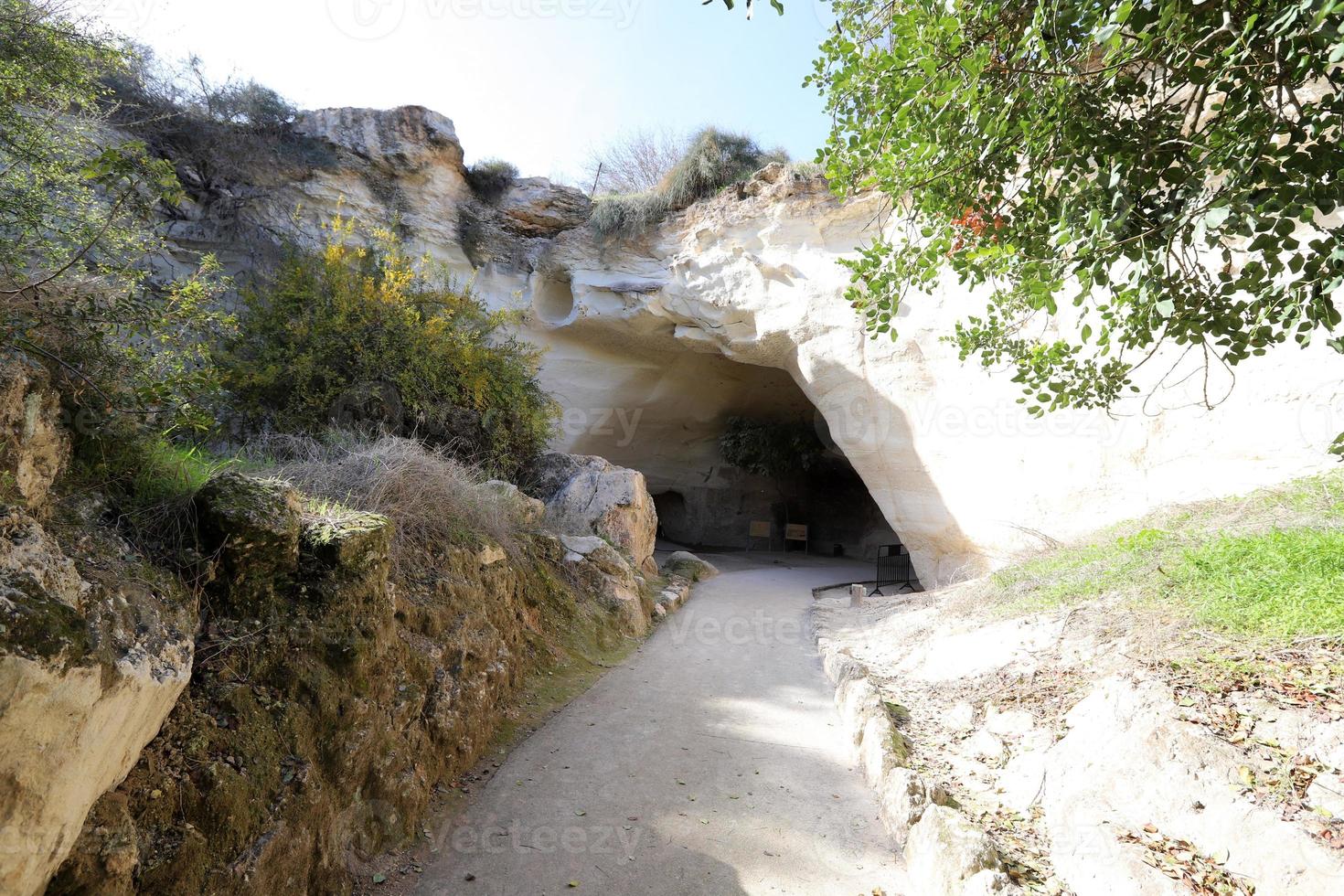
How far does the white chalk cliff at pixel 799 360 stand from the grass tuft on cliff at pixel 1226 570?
41.4 inches

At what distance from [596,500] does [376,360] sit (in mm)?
3366

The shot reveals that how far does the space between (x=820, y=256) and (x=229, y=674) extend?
10.3 m

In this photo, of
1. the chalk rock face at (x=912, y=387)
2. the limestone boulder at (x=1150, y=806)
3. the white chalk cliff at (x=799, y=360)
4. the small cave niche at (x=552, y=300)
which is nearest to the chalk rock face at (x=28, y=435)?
the limestone boulder at (x=1150, y=806)

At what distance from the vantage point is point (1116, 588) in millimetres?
4598

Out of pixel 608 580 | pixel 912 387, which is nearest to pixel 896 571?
pixel 912 387

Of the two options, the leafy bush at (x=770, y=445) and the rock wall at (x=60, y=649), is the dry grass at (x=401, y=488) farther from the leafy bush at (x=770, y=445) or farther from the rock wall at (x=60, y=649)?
the leafy bush at (x=770, y=445)

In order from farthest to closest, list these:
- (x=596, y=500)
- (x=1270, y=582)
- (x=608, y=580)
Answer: (x=596, y=500)
(x=608, y=580)
(x=1270, y=582)

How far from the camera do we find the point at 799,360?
11.2m

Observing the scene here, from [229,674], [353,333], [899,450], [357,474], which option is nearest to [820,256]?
[899,450]

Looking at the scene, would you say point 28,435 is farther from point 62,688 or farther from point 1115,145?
point 1115,145

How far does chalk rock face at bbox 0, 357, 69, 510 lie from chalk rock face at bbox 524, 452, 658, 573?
5955mm

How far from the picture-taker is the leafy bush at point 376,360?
684 cm

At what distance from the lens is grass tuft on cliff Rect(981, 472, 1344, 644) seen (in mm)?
3385

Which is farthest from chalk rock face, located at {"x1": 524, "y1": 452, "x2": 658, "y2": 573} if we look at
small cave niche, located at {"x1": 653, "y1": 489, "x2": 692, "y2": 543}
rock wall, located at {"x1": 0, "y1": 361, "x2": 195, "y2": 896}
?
small cave niche, located at {"x1": 653, "y1": 489, "x2": 692, "y2": 543}
